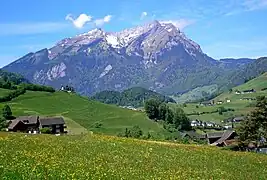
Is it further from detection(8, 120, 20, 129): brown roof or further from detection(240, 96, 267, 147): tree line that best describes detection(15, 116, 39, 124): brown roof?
detection(240, 96, 267, 147): tree line

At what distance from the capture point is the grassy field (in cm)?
2569

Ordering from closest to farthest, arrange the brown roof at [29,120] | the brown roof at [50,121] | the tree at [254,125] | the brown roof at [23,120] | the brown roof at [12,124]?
the tree at [254,125] → the brown roof at [12,124] → the brown roof at [23,120] → the brown roof at [29,120] → the brown roof at [50,121]

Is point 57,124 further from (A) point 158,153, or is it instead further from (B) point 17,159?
(B) point 17,159

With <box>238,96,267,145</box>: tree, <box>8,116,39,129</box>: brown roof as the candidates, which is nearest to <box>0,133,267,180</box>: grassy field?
<box>238,96,267,145</box>: tree

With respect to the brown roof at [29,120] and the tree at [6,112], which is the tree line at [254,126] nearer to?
the brown roof at [29,120]

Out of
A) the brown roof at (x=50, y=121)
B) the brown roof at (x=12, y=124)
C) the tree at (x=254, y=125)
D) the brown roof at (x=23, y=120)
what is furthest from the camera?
the brown roof at (x=50, y=121)

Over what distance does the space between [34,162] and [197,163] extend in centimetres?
1848

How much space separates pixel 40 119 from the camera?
155750 millimetres

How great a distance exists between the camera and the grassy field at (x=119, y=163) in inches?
1011

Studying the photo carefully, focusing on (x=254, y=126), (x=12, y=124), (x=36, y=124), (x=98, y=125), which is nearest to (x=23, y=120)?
(x=36, y=124)

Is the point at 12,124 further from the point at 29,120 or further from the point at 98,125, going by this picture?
the point at 98,125

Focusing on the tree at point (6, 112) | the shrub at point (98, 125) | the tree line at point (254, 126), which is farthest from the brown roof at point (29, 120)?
the tree line at point (254, 126)

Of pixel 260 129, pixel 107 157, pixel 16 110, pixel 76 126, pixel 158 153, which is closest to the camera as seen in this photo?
pixel 107 157

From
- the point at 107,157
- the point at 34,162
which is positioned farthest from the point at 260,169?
the point at 34,162
